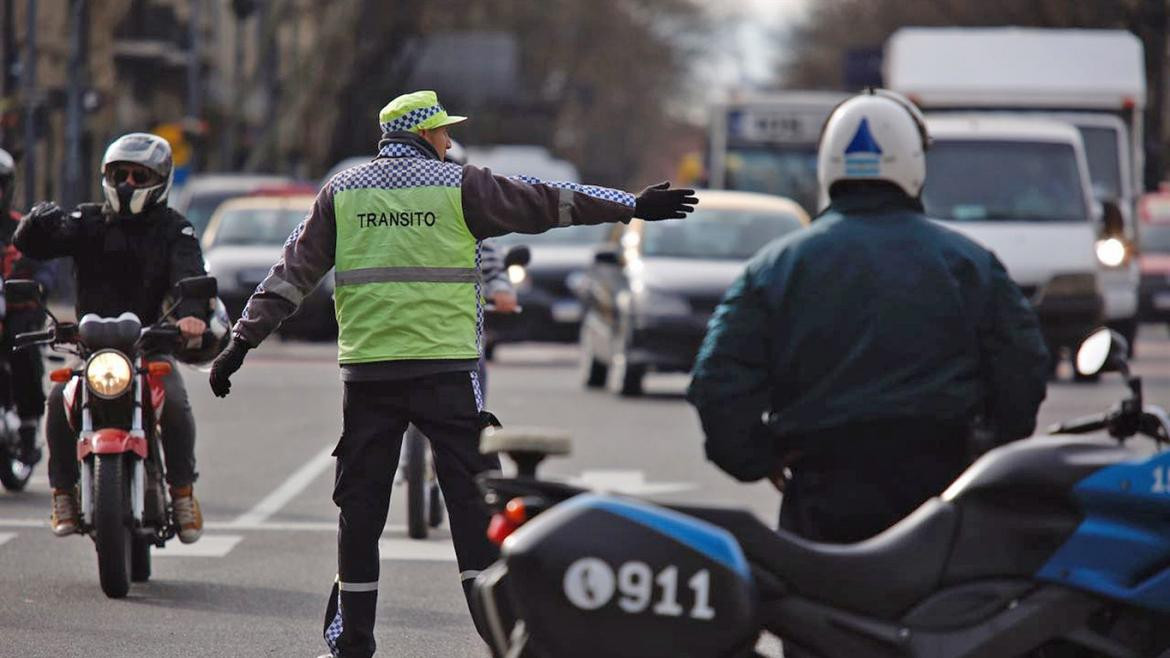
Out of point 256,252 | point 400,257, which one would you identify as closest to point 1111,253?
point 256,252

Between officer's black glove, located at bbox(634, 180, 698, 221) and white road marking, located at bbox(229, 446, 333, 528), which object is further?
white road marking, located at bbox(229, 446, 333, 528)

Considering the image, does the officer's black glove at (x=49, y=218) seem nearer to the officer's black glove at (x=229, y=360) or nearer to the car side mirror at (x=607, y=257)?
the officer's black glove at (x=229, y=360)

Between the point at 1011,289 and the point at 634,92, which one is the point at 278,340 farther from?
the point at 634,92

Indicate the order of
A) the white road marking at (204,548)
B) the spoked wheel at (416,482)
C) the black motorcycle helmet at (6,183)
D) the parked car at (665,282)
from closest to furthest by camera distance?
the white road marking at (204,548)
the spoked wheel at (416,482)
the black motorcycle helmet at (6,183)
the parked car at (665,282)

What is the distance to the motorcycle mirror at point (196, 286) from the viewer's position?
30.8 ft

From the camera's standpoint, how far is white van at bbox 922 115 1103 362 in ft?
70.1

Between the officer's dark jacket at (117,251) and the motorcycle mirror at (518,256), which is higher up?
the officer's dark jacket at (117,251)

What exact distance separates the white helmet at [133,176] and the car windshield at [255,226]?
706 inches

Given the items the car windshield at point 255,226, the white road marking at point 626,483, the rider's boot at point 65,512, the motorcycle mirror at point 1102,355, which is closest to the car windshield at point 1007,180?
the white road marking at point 626,483

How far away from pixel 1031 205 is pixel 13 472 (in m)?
10.9

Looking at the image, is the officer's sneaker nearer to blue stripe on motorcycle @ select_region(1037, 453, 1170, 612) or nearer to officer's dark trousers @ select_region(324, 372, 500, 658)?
officer's dark trousers @ select_region(324, 372, 500, 658)

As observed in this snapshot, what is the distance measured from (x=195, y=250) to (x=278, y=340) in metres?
18.8

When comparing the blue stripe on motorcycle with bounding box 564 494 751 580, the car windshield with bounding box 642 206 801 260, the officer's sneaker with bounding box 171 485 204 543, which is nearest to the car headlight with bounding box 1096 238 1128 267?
the car windshield with bounding box 642 206 801 260

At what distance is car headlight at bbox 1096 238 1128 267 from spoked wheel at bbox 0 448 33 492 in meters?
12.9
